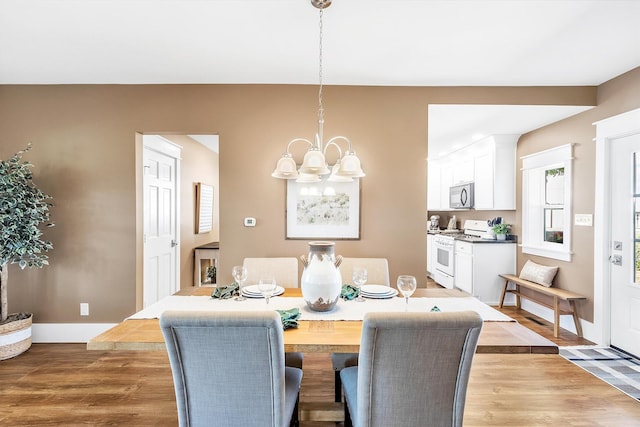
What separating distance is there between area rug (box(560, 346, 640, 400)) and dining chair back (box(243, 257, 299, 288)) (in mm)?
2489

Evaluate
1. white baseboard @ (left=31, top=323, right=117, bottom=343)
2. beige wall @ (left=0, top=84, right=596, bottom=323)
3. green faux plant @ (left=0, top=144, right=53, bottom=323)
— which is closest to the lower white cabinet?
beige wall @ (left=0, top=84, right=596, bottom=323)

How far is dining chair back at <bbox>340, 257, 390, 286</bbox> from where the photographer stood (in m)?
2.47

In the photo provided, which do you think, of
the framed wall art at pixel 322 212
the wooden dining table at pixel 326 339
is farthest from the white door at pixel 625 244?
the framed wall art at pixel 322 212

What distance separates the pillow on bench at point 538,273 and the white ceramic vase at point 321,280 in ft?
10.1

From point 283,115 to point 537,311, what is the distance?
146 inches

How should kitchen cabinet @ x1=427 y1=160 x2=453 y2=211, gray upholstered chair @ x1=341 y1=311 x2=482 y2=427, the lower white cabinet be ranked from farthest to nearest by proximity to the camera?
kitchen cabinet @ x1=427 y1=160 x2=453 y2=211
the lower white cabinet
gray upholstered chair @ x1=341 y1=311 x2=482 y2=427

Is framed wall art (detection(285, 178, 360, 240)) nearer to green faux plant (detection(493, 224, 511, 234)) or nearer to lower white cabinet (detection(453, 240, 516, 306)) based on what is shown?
lower white cabinet (detection(453, 240, 516, 306))

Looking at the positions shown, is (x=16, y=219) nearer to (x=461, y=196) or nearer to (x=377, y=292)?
(x=377, y=292)

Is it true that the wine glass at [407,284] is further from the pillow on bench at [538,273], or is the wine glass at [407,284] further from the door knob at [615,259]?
the pillow on bench at [538,273]

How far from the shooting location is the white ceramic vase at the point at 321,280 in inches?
66.6

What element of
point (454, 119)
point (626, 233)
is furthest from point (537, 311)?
point (454, 119)

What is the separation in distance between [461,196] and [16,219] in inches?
212

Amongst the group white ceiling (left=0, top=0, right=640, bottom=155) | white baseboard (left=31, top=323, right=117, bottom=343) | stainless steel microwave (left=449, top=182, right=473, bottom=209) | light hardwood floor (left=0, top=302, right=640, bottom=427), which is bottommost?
light hardwood floor (left=0, top=302, right=640, bottom=427)

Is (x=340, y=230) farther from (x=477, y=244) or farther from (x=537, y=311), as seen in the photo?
(x=537, y=311)
